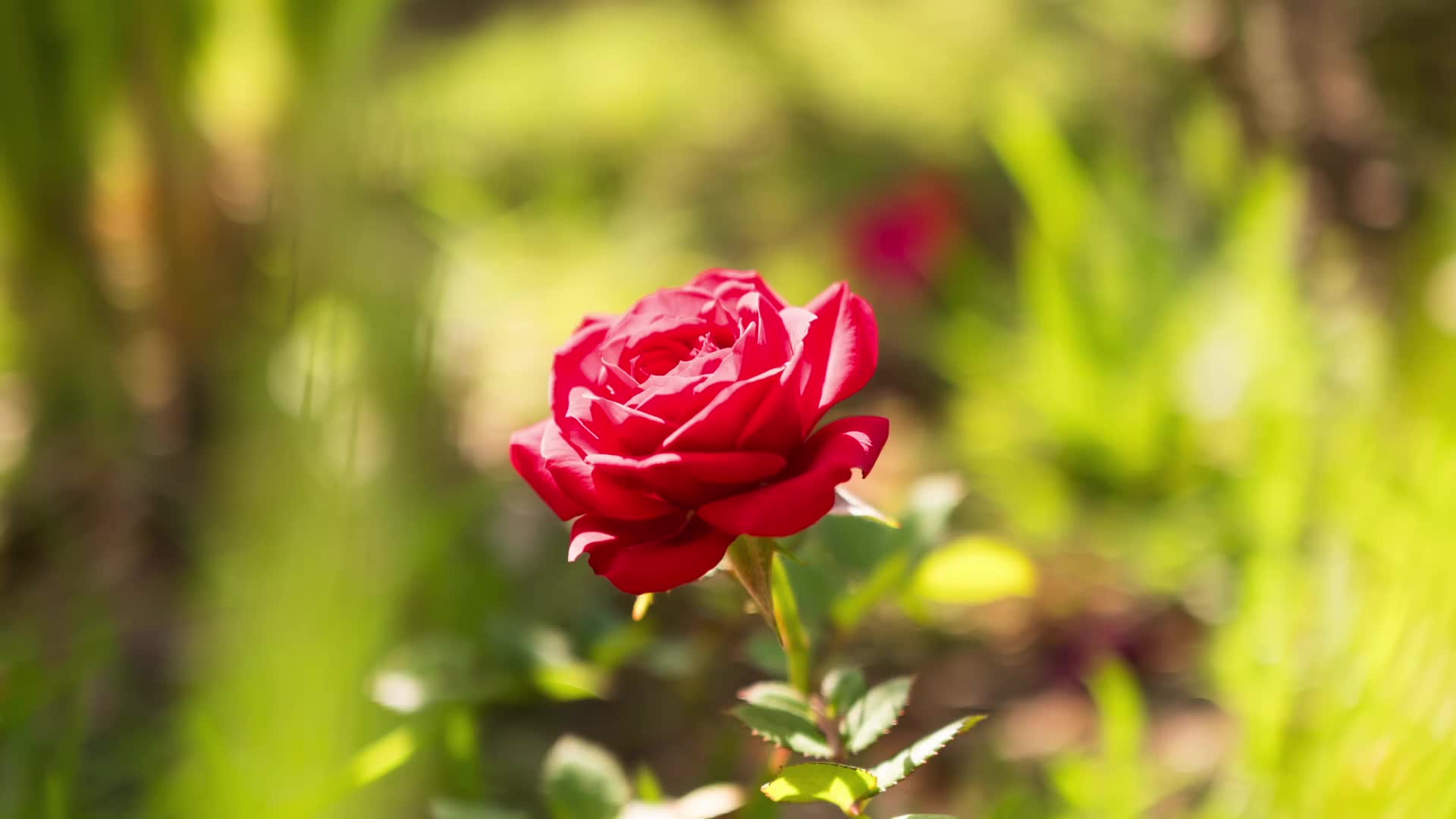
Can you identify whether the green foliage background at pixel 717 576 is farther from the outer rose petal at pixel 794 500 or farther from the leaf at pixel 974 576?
the outer rose petal at pixel 794 500

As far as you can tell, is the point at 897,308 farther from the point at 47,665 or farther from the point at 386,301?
the point at 47,665

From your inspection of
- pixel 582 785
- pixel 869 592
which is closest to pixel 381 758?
pixel 582 785

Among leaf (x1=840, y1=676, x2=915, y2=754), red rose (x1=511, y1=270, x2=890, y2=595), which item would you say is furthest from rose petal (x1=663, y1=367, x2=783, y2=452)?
leaf (x1=840, y1=676, x2=915, y2=754)

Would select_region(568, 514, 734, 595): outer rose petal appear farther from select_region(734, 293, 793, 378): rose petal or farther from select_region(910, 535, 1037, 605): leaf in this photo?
select_region(910, 535, 1037, 605): leaf

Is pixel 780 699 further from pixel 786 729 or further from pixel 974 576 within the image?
pixel 974 576

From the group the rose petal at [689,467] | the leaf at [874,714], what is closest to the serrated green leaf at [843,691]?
the leaf at [874,714]

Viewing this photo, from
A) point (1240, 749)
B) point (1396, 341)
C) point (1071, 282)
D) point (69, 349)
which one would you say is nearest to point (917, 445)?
point (1071, 282)

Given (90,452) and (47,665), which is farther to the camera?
(90,452)
